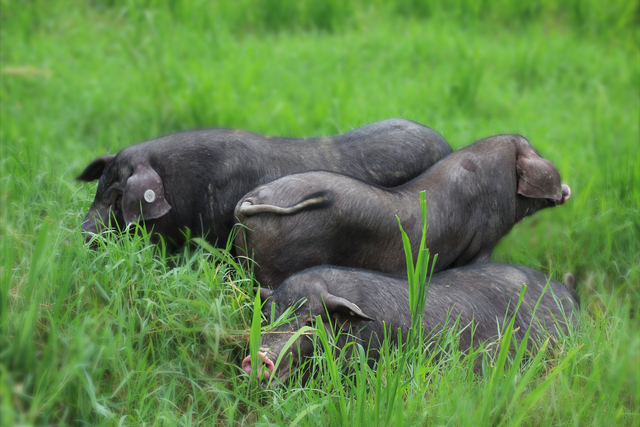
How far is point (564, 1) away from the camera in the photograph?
295 inches

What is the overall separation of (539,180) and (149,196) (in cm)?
207

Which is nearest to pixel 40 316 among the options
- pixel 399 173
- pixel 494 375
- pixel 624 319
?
pixel 494 375

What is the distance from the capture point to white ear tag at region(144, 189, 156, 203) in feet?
9.86

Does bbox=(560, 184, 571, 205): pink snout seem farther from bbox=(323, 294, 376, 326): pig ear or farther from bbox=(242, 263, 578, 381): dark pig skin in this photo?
bbox=(323, 294, 376, 326): pig ear

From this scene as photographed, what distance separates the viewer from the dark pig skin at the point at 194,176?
3090mm

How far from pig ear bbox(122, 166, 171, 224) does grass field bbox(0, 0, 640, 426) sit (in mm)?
168

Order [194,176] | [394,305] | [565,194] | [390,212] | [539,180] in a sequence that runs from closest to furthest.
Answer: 1. [394,305]
2. [390,212]
3. [194,176]
4. [539,180]
5. [565,194]

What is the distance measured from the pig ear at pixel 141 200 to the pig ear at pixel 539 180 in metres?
1.93

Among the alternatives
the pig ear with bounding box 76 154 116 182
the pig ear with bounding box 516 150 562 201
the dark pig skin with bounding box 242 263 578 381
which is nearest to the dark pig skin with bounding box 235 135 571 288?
the pig ear with bounding box 516 150 562 201

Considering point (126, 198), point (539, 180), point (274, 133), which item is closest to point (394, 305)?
point (539, 180)

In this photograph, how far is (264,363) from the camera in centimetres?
229

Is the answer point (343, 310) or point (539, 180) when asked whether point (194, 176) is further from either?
point (539, 180)

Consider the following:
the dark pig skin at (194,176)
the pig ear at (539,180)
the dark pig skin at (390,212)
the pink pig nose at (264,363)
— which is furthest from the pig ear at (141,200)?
the pig ear at (539,180)

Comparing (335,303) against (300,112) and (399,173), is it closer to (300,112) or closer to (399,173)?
(399,173)
